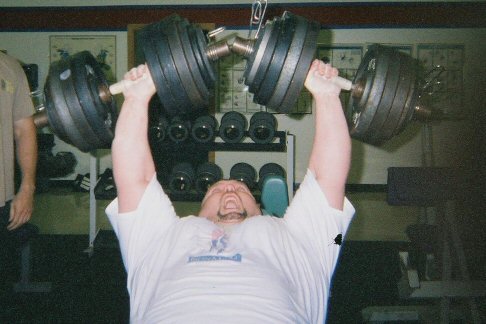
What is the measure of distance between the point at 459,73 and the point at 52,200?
14.9 ft

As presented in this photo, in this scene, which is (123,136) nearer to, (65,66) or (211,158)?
(65,66)

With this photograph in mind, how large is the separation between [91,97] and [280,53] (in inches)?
22.7

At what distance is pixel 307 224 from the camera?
1334 millimetres

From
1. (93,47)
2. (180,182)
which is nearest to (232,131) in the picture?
(180,182)

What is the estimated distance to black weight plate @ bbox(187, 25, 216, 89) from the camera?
3.94 feet

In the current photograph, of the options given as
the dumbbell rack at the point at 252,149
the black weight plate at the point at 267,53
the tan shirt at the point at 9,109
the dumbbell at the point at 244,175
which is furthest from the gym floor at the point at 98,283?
the black weight plate at the point at 267,53

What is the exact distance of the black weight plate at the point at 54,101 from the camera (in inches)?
47.2

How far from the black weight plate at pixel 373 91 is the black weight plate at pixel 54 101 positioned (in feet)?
2.90

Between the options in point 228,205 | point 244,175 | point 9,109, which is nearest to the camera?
point 228,205

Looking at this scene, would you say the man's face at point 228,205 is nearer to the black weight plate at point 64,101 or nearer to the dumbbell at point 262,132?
the black weight plate at point 64,101

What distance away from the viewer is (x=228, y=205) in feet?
5.28

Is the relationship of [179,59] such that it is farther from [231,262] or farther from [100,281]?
[100,281]

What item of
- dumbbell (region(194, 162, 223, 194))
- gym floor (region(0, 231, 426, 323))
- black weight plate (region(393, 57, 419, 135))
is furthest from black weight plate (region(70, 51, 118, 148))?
dumbbell (region(194, 162, 223, 194))

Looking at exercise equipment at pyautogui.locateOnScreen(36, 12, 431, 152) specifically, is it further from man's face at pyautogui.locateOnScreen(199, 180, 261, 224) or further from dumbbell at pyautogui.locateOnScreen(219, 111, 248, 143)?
dumbbell at pyautogui.locateOnScreen(219, 111, 248, 143)
